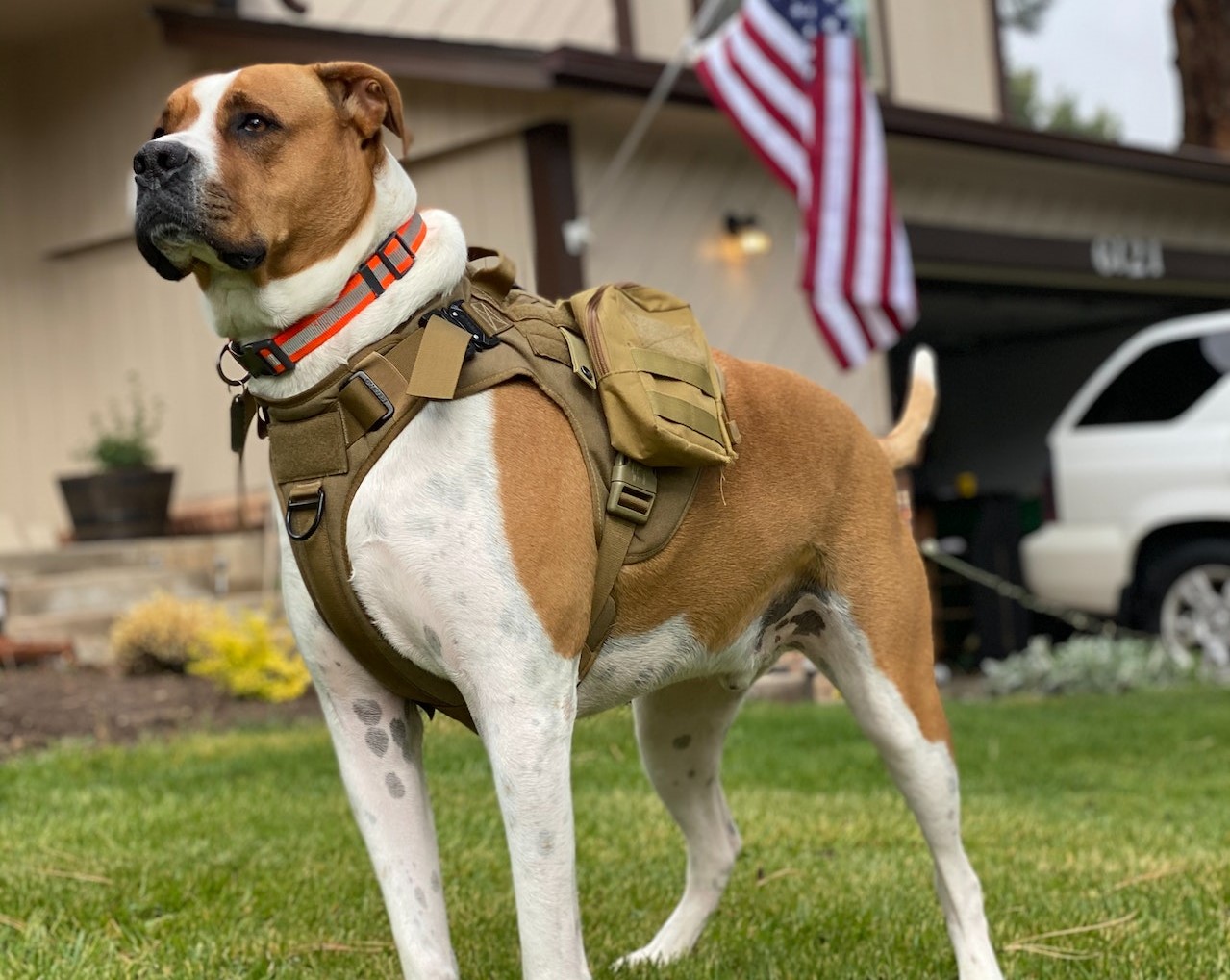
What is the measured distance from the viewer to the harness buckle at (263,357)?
250 centimetres

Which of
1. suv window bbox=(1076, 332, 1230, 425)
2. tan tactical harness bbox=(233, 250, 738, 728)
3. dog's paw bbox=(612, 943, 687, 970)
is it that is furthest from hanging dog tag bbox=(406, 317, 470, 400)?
suv window bbox=(1076, 332, 1230, 425)

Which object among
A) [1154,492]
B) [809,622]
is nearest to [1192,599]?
[1154,492]

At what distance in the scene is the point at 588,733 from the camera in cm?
409

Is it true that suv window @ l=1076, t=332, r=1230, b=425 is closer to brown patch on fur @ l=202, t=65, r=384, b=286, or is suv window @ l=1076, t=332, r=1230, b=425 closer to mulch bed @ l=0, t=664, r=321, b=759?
mulch bed @ l=0, t=664, r=321, b=759

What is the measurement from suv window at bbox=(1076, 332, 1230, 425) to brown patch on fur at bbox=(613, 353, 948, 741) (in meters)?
6.69

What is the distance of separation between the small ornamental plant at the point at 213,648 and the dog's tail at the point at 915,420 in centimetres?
430


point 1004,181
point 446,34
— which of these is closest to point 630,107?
point 446,34

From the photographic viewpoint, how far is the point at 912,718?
10.1 feet

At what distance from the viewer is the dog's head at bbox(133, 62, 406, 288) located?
233cm

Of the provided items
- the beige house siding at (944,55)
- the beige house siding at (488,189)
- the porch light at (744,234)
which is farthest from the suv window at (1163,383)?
the beige house siding at (488,189)

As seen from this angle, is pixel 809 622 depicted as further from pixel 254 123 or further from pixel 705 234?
pixel 705 234

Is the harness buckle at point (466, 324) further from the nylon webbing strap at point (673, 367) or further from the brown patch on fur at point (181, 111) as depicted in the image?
the brown patch on fur at point (181, 111)

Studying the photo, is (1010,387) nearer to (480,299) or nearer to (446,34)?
(446,34)

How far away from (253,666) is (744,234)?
451 cm
